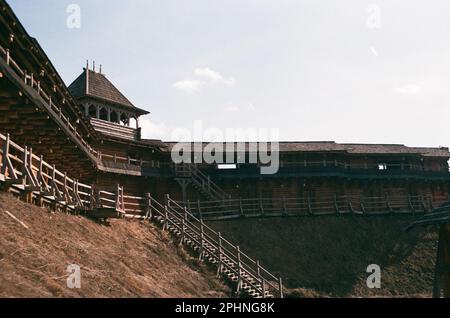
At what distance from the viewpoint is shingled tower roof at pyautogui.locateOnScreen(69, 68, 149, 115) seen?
34188 millimetres

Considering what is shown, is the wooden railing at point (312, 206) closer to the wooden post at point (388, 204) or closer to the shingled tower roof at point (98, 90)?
the wooden post at point (388, 204)

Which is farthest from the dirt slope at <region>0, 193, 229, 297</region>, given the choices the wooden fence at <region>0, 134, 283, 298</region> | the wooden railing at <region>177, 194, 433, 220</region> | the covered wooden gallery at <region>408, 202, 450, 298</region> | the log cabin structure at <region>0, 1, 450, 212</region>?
the wooden railing at <region>177, 194, 433, 220</region>

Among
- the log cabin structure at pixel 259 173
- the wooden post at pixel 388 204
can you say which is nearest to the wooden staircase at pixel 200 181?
the log cabin structure at pixel 259 173

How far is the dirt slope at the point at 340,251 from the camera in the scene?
25875 mm

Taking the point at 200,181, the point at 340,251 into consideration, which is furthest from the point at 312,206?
the point at 200,181

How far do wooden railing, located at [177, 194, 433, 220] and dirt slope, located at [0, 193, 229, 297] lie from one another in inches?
385

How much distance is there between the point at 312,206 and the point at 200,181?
8.64m

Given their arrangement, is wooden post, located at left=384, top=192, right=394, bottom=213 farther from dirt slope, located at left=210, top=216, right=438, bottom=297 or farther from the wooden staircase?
the wooden staircase

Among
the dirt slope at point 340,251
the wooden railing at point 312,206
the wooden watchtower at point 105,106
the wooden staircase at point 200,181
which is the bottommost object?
the dirt slope at point 340,251

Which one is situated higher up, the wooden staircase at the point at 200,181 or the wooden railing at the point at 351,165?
the wooden railing at the point at 351,165

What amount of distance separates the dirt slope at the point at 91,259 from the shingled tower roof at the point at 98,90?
14.6m

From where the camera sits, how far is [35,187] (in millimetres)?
14242
